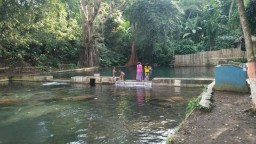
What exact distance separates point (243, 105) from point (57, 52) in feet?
104

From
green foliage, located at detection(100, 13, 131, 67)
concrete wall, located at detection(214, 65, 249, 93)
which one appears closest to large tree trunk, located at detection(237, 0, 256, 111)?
concrete wall, located at detection(214, 65, 249, 93)

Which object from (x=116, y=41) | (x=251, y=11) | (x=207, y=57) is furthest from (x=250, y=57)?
(x=116, y=41)

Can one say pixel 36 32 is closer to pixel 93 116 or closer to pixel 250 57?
pixel 93 116

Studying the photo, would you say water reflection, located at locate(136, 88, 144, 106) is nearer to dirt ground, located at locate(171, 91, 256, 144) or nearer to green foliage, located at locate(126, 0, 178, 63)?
dirt ground, located at locate(171, 91, 256, 144)

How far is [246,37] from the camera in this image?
31.0 ft

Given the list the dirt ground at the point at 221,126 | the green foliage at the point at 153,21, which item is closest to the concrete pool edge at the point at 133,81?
the dirt ground at the point at 221,126

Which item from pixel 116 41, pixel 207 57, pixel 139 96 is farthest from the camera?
pixel 116 41

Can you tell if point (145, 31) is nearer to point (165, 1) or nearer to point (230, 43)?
point (165, 1)

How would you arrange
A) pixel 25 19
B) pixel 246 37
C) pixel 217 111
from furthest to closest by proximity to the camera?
pixel 25 19 < pixel 217 111 < pixel 246 37

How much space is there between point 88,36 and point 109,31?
9.23 meters

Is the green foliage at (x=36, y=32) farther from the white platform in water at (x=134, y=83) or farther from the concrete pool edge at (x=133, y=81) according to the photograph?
the white platform in water at (x=134, y=83)

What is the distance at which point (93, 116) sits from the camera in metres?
13.3

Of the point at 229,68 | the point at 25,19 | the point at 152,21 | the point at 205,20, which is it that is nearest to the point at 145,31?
the point at 152,21

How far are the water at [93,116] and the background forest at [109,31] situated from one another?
38.0 ft
